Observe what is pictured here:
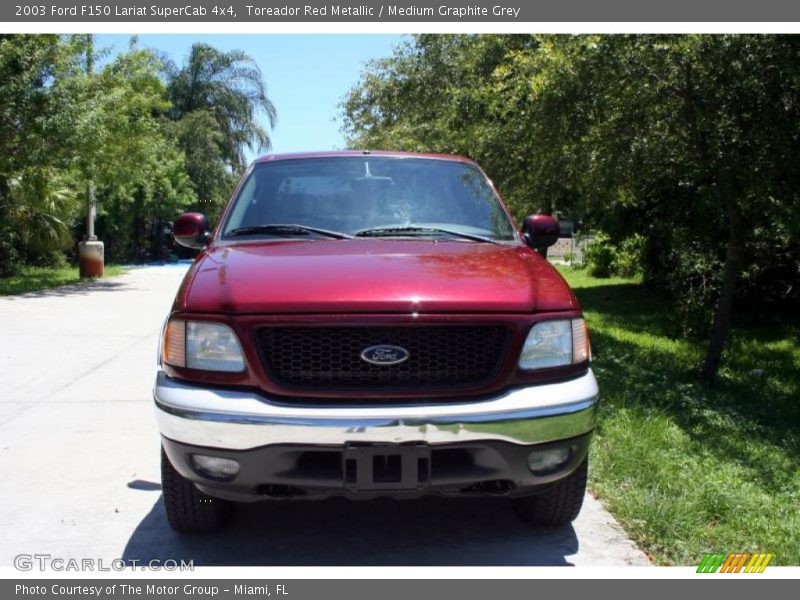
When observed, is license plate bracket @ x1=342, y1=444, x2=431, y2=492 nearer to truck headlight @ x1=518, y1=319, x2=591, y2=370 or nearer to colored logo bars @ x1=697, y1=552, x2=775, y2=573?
truck headlight @ x1=518, y1=319, x2=591, y2=370

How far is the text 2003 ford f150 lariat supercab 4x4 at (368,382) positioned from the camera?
3.24 m

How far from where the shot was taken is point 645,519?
4.07m

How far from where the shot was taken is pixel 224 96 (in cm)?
3753

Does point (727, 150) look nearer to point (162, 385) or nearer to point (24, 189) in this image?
point (162, 385)

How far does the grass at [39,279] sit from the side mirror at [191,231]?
12.3 meters

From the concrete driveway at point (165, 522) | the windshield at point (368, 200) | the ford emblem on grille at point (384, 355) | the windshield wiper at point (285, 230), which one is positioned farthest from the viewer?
the windshield at point (368, 200)

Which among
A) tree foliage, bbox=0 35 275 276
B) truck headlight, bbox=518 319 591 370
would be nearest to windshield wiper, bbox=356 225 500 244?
truck headlight, bbox=518 319 591 370

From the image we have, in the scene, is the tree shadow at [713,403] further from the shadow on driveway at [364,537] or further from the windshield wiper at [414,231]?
the windshield wiper at [414,231]

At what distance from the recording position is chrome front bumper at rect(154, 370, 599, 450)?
3199mm

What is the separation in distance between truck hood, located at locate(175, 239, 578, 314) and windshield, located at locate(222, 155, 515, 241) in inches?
15.4

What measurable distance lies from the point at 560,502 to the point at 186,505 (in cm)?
172

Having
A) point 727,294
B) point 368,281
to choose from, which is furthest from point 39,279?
point 368,281

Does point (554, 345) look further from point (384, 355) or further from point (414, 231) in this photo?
point (414, 231)

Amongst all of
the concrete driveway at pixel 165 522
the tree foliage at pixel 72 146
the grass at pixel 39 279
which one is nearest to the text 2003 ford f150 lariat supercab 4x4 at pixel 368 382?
the concrete driveway at pixel 165 522
